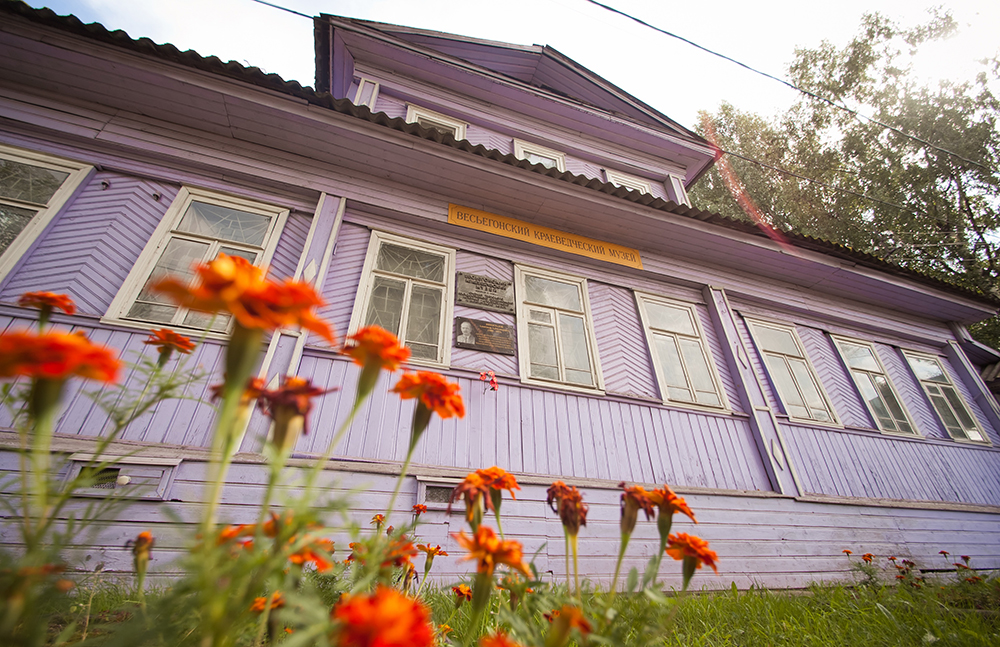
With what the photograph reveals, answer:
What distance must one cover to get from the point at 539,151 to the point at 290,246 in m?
5.19

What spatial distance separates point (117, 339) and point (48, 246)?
3.94ft

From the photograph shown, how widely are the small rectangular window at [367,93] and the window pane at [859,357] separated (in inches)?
343

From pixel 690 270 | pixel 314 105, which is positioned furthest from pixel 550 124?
pixel 314 105

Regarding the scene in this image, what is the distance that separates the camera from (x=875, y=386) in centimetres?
662

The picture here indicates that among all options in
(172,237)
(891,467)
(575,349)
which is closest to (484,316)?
(575,349)

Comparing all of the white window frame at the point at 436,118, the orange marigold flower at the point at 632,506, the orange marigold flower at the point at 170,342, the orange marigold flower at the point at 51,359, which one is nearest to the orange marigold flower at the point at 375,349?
the orange marigold flower at the point at 51,359

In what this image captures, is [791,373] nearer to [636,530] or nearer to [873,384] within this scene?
[873,384]

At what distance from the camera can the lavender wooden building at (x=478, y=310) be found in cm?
362

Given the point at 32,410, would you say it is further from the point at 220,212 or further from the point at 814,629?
the point at 220,212

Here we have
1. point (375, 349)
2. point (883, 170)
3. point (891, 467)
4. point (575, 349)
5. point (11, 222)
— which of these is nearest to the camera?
point (375, 349)

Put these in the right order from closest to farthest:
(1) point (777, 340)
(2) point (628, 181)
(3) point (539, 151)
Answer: (1) point (777, 340) < (3) point (539, 151) < (2) point (628, 181)

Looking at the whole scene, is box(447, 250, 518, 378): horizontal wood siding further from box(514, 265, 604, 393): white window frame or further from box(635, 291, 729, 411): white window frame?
box(635, 291, 729, 411): white window frame

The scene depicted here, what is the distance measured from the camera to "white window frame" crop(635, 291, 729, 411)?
5.08m

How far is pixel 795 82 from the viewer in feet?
52.6
